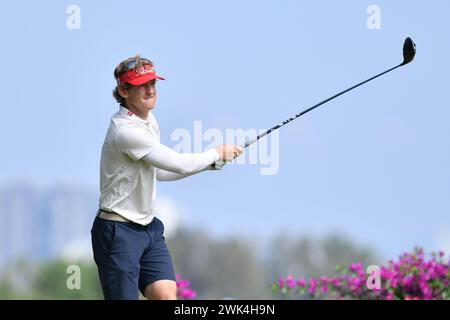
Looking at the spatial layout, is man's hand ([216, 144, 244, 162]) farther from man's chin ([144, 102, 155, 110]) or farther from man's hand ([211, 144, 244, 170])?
man's chin ([144, 102, 155, 110])

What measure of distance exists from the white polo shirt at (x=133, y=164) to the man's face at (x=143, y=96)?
2.9 inches

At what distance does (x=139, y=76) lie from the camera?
23.0ft

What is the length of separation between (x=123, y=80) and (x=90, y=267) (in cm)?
7074

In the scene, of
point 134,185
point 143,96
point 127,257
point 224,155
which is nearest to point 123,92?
point 143,96

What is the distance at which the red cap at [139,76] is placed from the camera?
22.9 ft

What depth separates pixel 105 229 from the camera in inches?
274

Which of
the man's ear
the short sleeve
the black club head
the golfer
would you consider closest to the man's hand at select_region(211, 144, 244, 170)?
the golfer

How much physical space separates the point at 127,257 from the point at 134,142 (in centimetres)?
75

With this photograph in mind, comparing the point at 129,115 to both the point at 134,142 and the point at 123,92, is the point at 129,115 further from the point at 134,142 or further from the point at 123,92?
the point at 134,142

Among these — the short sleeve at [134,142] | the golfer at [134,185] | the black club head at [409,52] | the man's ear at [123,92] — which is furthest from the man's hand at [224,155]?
the black club head at [409,52]

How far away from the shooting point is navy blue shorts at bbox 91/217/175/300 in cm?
691

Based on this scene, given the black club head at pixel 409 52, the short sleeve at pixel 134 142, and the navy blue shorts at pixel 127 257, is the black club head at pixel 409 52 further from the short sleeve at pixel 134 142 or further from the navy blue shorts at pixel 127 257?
the navy blue shorts at pixel 127 257
